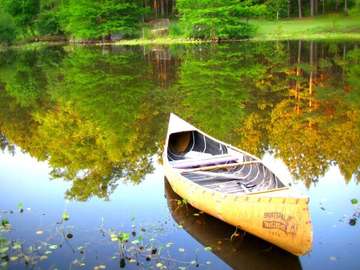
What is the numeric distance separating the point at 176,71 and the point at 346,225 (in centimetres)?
2675

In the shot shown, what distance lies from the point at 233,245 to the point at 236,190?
1650 mm

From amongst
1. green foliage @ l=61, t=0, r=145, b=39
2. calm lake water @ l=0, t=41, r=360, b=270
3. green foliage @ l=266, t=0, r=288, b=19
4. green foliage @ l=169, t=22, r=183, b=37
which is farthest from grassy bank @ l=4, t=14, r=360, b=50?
calm lake water @ l=0, t=41, r=360, b=270

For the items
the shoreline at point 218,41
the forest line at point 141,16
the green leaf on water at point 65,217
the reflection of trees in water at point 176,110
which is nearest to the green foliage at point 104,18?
the forest line at point 141,16

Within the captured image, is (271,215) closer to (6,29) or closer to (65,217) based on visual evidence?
(65,217)

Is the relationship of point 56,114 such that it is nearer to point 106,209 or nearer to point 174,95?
point 174,95

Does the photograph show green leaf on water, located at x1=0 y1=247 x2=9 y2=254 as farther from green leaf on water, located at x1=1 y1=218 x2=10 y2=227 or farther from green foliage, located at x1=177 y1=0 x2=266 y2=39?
green foliage, located at x1=177 y1=0 x2=266 y2=39

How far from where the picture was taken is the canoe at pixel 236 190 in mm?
8672

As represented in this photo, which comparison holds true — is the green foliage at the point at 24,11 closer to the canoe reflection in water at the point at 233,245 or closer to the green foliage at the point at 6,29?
the green foliage at the point at 6,29

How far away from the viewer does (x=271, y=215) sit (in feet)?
29.1

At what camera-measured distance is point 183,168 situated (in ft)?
41.4

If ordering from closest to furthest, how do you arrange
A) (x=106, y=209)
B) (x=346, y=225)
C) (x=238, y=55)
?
(x=346, y=225) → (x=106, y=209) → (x=238, y=55)

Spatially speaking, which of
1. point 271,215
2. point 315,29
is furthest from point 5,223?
point 315,29

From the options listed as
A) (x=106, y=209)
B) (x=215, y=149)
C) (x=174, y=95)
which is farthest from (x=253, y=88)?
(x=106, y=209)

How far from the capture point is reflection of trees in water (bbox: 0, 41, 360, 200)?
52.6 ft
